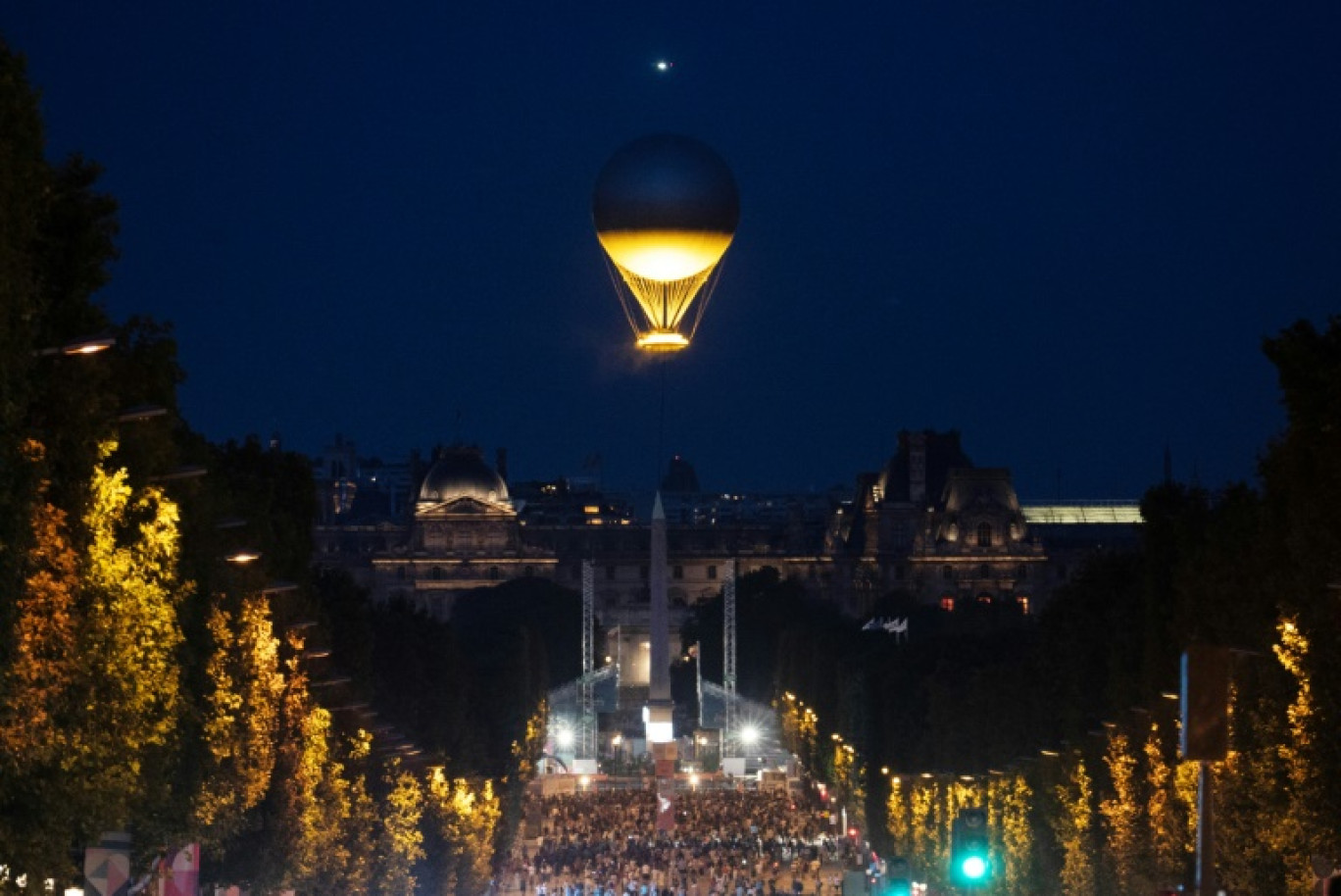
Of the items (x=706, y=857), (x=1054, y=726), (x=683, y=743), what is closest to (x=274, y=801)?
(x=1054, y=726)

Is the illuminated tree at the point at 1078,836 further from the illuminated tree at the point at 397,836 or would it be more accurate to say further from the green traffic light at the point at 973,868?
the green traffic light at the point at 973,868

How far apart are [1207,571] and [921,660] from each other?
57.8 m

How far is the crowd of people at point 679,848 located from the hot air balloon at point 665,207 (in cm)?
1431

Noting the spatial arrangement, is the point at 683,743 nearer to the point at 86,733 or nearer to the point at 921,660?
the point at 921,660

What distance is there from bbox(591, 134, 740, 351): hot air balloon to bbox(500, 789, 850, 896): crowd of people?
1431 centimetres

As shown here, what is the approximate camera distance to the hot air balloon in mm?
91688

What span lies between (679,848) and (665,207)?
25.2 m

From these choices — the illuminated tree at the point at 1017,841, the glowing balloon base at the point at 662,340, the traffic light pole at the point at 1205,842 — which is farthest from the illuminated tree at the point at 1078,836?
the traffic light pole at the point at 1205,842

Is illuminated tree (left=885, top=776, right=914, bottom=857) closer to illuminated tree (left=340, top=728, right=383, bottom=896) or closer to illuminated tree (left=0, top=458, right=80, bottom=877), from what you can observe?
illuminated tree (left=340, top=728, right=383, bottom=896)

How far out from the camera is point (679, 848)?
359ft

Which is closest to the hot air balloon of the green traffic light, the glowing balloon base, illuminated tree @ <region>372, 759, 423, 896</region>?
the glowing balloon base

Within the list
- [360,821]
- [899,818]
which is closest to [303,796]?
[360,821]

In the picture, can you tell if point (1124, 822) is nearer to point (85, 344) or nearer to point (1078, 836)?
point (1078, 836)

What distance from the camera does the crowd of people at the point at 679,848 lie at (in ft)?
315
